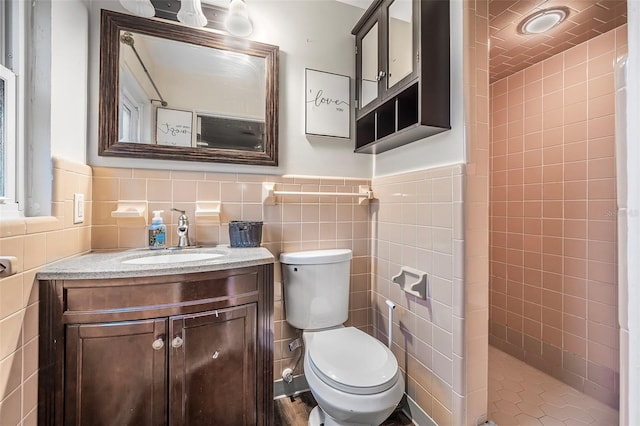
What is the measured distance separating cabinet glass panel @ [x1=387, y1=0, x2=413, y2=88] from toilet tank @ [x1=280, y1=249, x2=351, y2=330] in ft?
3.18

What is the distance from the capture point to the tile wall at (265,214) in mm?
1313

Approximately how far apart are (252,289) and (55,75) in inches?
44.0

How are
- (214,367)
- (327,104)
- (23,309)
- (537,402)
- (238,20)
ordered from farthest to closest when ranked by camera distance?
(327,104) < (537,402) < (238,20) < (214,367) < (23,309)

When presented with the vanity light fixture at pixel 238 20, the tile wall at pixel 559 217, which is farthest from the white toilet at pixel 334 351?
the tile wall at pixel 559 217

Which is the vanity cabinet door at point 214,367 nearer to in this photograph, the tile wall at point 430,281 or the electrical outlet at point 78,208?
the electrical outlet at point 78,208

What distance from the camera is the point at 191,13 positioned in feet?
4.37

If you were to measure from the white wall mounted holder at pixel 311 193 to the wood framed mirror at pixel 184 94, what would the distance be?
149mm

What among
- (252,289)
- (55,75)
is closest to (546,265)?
(252,289)

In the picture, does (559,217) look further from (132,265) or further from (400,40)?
(132,265)

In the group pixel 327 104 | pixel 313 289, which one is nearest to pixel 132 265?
pixel 313 289

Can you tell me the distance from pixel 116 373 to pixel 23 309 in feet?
1.12

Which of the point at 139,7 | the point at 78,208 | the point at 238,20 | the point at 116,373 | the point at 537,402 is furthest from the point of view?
the point at 537,402

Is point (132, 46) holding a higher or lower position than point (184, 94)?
higher

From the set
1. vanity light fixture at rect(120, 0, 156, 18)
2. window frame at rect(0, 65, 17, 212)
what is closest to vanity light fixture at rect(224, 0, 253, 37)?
vanity light fixture at rect(120, 0, 156, 18)
